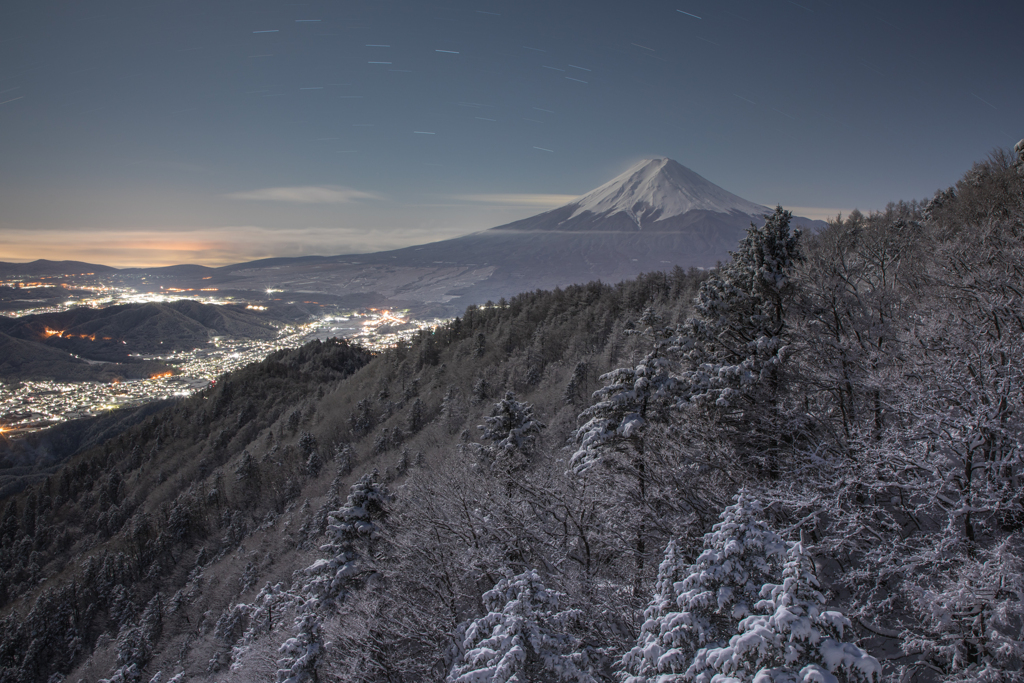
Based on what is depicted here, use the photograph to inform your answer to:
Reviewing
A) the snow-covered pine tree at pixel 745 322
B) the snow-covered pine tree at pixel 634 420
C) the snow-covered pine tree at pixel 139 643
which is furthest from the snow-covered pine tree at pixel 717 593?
the snow-covered pine tree at pixel 139 643

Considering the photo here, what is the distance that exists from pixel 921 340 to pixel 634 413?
7878 mm

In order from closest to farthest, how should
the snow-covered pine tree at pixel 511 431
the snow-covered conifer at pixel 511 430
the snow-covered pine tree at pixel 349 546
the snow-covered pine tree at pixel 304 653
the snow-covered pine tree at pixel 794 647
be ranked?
the snow-covered pine tree at pixel 794 647 → the snow-covered pine tree at pixel 304 653 → the snow-covered pine tree at pixel 349 546 → the snow-covered pine tree at pixel 511 431 → the snow-covered conifer at pixel 511 430

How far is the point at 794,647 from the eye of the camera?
4.39 meters

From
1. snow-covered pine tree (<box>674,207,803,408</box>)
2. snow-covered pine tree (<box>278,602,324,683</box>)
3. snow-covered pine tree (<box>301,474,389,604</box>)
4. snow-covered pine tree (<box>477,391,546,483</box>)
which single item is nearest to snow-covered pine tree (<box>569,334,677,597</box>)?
snow-covered pine tree (<box>674,207,803,408</box>)

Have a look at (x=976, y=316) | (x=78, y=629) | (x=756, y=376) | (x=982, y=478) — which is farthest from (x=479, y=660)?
(x=78, y=629)

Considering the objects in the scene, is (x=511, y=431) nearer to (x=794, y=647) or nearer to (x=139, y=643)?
(x=794, y=647)

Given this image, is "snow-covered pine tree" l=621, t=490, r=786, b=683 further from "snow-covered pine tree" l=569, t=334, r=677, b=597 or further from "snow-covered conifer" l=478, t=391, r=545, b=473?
"snow-covered conifer" l=478, t=391, r=545, b=473

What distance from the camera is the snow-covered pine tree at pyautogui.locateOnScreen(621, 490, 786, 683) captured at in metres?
5.32

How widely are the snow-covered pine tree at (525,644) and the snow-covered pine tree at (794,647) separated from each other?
8.10ft

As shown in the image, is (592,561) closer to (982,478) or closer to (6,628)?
(982,478)

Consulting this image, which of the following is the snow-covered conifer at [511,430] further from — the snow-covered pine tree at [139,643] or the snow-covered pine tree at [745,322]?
the snow-covered pine tree at [139,643]

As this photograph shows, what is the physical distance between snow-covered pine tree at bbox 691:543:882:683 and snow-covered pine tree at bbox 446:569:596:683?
8.10 feet

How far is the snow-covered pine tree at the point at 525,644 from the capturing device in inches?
245

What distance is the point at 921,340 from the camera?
11672 millimetres
